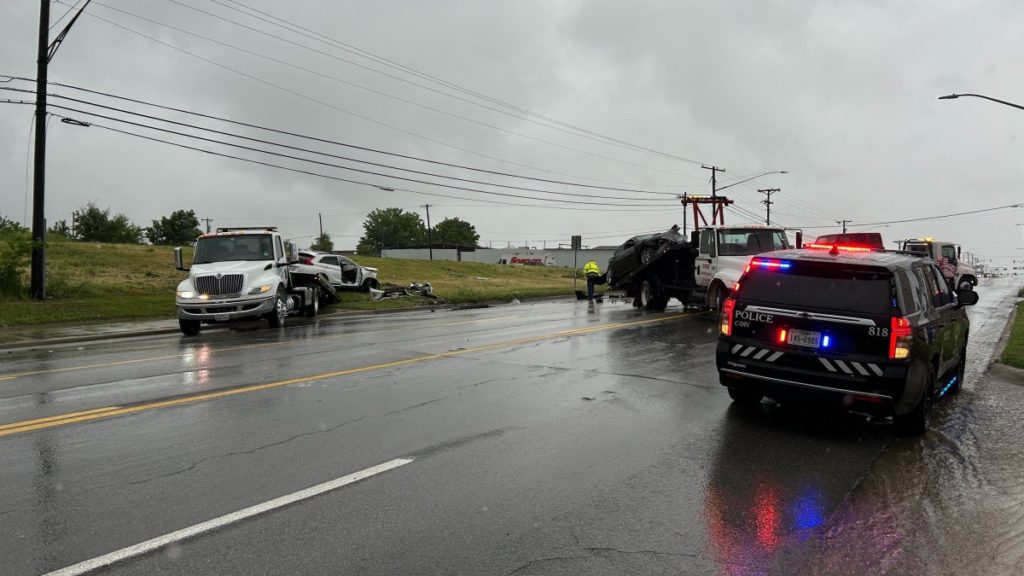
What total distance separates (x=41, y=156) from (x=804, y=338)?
70.1 ft

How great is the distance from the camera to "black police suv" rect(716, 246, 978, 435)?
607 cm

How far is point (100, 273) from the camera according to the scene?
26.8 m

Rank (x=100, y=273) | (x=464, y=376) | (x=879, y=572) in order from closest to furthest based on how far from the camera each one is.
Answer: (x=879, y=572)
(x=464, y=376)
(x=100, y=273)

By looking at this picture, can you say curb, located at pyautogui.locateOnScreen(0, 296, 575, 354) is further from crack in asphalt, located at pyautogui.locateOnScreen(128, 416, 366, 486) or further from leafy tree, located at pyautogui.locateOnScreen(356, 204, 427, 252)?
leafy tree, located at pyautogui.locateOnScreen(356, 204, 427, 252)

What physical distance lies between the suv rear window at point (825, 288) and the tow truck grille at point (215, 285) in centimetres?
1281

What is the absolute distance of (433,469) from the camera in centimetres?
511

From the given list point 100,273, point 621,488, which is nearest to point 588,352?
point 621,488

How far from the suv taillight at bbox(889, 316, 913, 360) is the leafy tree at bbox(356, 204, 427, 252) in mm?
148906

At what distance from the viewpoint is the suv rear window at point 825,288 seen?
625 cm

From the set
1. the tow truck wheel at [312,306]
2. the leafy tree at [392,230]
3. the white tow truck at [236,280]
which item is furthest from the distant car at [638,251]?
the leafy tree at [392,230]

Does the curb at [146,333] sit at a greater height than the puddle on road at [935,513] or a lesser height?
greater

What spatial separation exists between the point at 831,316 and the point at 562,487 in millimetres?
3278

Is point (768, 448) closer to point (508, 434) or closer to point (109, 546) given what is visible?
point (508, 434)

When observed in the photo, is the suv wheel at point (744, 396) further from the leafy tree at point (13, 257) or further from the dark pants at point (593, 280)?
the leafy tree at point (13, 257)
